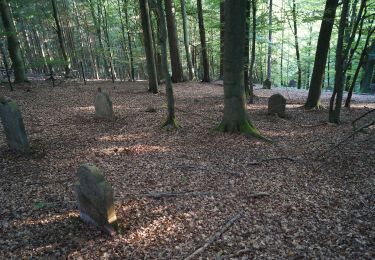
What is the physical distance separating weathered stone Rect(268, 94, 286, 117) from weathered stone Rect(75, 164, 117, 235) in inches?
333

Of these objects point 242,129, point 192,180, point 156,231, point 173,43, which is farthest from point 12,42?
point 156,231

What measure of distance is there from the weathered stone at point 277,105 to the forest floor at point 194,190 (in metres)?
1.08

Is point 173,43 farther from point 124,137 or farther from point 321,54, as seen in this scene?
point 124,137

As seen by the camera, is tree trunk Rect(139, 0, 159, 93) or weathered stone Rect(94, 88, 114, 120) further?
tree trunk Rect(139, 0, 159, 93)

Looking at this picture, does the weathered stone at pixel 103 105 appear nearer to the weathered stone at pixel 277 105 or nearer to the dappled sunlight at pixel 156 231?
the dappled sunlight at pixel 156 231

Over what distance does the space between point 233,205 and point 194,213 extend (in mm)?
826

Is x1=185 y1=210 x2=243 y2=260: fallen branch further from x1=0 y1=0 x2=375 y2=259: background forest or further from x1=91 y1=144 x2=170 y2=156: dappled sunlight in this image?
x1=91 y1=144 x2=170 y2=156: dappled sunlight

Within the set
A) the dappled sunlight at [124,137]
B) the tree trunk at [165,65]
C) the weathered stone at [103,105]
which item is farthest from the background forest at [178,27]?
the dappled sunlight at [124,137]

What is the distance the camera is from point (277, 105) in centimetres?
1100

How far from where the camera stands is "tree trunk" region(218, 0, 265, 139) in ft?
25.6

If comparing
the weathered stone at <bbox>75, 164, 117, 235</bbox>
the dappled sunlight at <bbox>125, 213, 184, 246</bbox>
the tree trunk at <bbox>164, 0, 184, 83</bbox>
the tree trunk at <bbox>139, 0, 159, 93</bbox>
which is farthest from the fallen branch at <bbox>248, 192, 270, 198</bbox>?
the tree trunk at <bbox>164, 0, 184, 83</bbox>

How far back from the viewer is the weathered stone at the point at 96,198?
4.26 metres

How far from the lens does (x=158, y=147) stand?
25.8ft

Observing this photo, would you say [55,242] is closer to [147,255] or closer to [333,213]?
[147,255]
